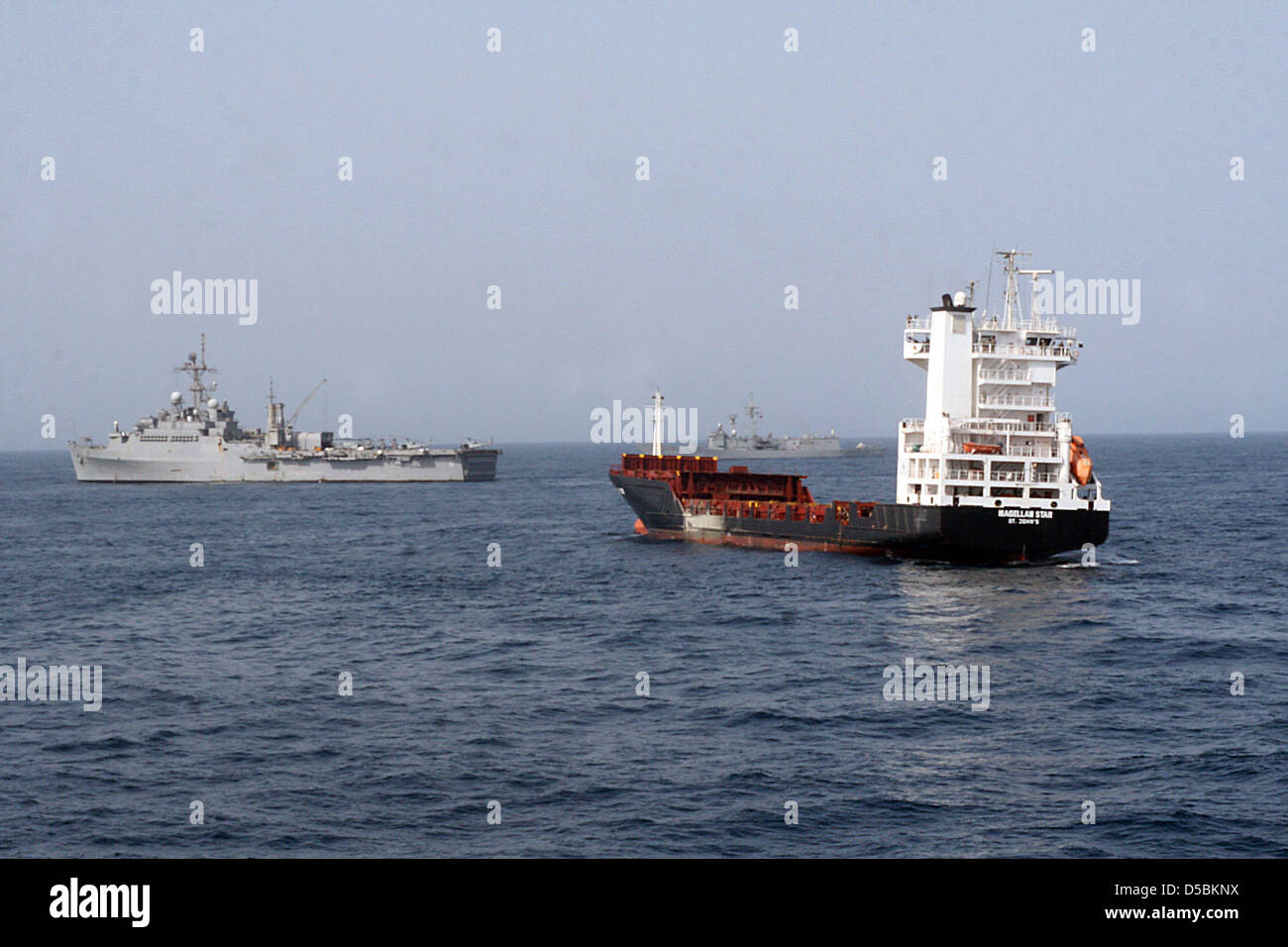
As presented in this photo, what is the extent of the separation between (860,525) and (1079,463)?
11497mm

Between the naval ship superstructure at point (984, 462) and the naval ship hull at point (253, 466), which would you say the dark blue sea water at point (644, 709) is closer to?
the naval ship superstructure at point (984, 462)

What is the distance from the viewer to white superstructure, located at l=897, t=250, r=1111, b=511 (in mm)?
55375

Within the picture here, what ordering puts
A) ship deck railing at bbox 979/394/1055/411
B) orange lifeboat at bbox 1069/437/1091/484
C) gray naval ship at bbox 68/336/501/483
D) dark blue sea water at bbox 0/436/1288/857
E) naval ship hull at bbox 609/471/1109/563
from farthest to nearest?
1. gray naval ship at bbox 68/336/501/483
2. ship deck railing at bbox 979/394/1055/411
3. naval ship hull at bbox 609/471/1109/563
4. orange lifeboat at bbox 1069/437/1091/484
5. dark blue sea water at bbox 0/436/1288/857

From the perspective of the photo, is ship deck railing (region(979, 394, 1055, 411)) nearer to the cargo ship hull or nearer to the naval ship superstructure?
the naval ship superstructure

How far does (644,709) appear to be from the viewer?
28.3 meters

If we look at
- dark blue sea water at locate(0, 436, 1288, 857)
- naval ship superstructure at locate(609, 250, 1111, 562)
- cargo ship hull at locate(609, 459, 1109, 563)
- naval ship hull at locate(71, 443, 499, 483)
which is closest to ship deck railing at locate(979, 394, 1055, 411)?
naval ship superstructure at locate(609, 250, 1111, 562)

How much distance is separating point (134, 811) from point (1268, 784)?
71.6 feet

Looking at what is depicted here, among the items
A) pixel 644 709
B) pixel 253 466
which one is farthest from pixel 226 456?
pixel 644 709

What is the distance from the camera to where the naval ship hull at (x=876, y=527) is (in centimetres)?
5356

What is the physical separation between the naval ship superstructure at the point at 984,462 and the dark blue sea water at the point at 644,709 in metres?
1.82

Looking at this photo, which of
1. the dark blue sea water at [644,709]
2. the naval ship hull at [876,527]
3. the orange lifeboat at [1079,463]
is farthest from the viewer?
the naval ship hull at [876,527]

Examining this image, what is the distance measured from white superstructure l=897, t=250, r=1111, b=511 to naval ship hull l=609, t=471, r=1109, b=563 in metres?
1.27

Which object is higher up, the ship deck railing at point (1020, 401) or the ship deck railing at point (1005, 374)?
the ship deck railing at point (1005, 374)

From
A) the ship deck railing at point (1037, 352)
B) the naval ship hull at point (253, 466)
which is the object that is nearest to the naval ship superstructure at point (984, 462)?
the ship deck railing at point (1037, 352)
